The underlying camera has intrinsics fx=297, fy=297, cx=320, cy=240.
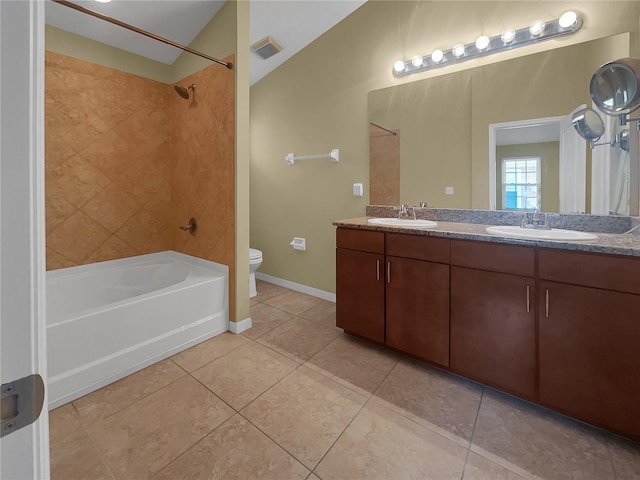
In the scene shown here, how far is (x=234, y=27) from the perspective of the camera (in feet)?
7.29

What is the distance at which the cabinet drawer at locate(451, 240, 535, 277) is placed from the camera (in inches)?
59.2

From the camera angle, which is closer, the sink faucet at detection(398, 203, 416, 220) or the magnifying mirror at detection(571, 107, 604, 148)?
the magnifying mirror at detection(571, 107, 604, 148)

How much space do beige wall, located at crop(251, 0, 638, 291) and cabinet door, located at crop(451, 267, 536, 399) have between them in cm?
77

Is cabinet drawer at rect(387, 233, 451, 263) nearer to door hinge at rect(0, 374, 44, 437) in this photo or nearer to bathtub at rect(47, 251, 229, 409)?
bathtub at rect(47, 251, 229, 409)

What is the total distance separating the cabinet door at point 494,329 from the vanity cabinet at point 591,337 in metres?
0.06

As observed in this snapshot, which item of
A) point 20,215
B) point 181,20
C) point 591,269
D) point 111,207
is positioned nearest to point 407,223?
point 591,269

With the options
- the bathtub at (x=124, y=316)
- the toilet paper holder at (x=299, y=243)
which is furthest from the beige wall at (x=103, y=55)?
the toilet paper holder at (x=299, y=243)

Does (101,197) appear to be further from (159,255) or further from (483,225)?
(483,225)

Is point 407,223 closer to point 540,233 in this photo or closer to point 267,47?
point 540,233

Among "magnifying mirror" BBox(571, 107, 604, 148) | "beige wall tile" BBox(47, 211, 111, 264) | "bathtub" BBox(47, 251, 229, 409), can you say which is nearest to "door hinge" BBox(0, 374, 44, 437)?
"bathtub" BBox(47, 251, 229, 409)

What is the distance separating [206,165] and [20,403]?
245cm

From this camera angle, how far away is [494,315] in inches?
63.9

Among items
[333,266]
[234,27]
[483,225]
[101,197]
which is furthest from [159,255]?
[483,225]

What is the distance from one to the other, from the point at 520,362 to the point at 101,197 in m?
3.27
